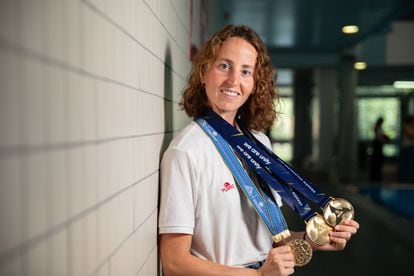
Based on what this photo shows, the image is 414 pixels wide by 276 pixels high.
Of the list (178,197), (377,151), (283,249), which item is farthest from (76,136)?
(377,151)

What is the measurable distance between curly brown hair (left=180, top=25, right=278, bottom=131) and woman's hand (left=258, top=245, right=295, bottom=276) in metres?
0.63

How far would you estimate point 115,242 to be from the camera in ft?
3.65

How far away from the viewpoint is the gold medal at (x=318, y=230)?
1.87 m

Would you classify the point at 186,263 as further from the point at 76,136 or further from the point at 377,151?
the point at 377,151

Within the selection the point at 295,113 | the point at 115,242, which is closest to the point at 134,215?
the point at 115,242

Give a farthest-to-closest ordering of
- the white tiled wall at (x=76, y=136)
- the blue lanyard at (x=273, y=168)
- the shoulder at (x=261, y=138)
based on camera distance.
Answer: the shoulder at (x=261, y=138) < the blue lanyard at (x=273, y=168) < the white tiled wall at (x=76, y=136)

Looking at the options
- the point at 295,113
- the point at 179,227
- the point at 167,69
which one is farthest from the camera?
the point at 295,113

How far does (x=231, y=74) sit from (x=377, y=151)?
402 inches

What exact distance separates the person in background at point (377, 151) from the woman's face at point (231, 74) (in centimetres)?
998

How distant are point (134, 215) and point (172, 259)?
0.34 m

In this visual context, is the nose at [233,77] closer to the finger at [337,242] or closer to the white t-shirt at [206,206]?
the white t-shirt at [206,206]

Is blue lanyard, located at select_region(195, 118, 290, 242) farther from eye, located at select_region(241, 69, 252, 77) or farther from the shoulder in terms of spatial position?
the shoulder

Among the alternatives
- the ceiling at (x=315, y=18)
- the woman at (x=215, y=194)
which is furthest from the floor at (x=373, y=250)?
the ceiling at (x=315, y=18)

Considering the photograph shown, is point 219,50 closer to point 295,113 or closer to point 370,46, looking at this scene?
point 370,46
